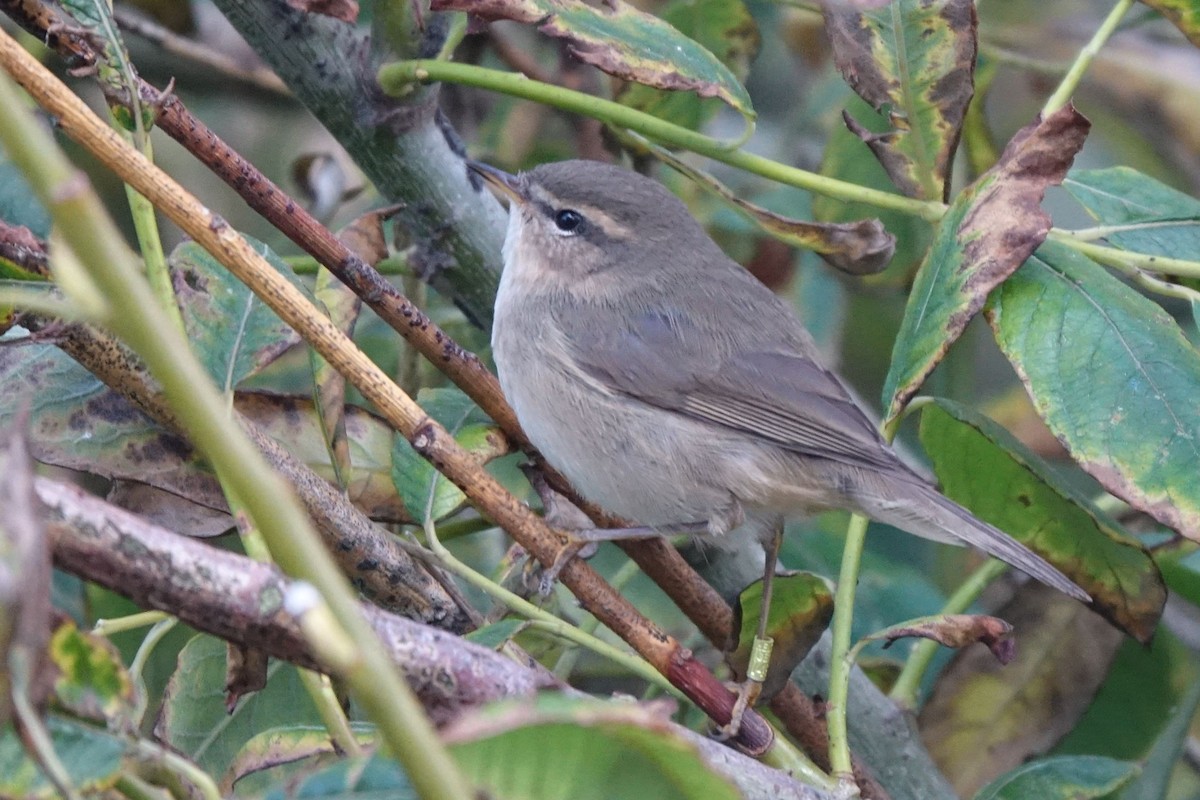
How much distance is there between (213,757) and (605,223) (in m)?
1.96

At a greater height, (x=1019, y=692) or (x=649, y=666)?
(x=649, y=666)

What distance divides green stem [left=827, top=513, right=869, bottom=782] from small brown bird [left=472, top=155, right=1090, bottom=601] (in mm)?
421

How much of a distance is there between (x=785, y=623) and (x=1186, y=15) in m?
1.46

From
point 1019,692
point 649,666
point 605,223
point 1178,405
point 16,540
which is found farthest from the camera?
point 605,223

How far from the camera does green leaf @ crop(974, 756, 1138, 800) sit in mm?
2305

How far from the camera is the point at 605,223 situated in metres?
3.64

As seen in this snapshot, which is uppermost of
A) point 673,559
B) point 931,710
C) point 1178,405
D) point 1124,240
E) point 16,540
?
point 16,540

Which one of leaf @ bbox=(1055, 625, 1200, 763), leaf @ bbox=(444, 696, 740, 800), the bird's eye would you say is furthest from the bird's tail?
leaf @ bbox=(444, 696, 740, 800)

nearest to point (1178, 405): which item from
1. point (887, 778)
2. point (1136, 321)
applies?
point (1136, 321)

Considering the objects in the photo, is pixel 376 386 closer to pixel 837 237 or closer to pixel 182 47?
pixel 837 237

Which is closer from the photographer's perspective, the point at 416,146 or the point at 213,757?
the point at 213,757

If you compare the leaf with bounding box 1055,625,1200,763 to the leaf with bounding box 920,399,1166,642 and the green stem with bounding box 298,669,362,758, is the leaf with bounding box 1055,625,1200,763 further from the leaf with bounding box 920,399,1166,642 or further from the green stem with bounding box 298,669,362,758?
the green stem with bounding box 298,669,362,758

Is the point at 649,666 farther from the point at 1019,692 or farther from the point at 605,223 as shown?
the point at 605,223

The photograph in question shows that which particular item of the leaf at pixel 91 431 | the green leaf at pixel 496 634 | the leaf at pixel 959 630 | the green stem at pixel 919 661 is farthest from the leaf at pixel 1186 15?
the leaf at pixel 91 431
